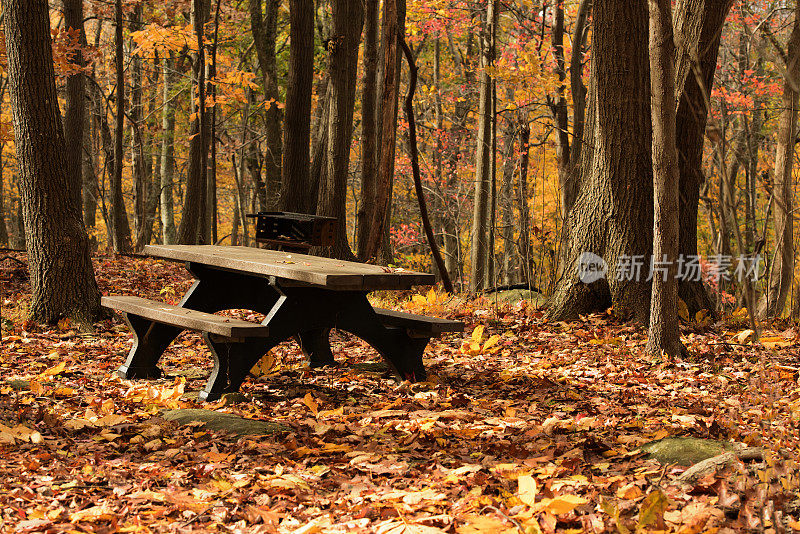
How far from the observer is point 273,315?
427cm

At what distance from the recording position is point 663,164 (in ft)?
15.8

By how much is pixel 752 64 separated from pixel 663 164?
646 inches

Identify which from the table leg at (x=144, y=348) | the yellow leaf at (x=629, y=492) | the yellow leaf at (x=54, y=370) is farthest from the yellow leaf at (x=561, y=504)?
the yellow leaf at (x=54, y=370)

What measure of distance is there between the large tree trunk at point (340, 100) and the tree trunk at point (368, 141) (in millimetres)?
205

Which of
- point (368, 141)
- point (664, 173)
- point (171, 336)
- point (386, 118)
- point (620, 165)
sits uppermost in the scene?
point (386, 118)

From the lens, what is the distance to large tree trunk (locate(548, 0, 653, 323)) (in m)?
6.34

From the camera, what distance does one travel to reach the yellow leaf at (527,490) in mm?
2463

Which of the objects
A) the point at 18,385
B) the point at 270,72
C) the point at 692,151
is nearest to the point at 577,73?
the point at 692,151

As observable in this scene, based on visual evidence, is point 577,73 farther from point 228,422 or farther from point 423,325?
point 228,422

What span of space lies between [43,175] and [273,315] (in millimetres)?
3432

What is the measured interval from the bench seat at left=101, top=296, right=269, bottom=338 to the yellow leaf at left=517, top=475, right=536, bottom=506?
6.18 ft

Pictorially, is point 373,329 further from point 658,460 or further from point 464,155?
point 464,155

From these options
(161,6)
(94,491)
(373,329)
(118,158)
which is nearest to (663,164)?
(373,329)
